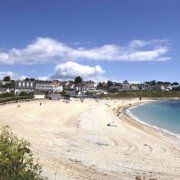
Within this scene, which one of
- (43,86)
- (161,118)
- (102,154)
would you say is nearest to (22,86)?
(43,86)

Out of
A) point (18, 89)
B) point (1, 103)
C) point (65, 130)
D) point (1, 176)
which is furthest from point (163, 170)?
point (18, 89)

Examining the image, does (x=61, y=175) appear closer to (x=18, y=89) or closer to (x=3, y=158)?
(x=3, y=158)

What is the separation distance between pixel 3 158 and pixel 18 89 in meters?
151

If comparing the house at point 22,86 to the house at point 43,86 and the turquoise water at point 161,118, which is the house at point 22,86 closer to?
the house at point 43,86

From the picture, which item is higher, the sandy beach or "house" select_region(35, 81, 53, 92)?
"house" select_region(35, 81, 53, 92)

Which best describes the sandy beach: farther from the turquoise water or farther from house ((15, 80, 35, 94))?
house ((15, 80, 35, 94))

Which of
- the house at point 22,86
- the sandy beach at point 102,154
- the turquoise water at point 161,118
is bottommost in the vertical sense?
the turquoise water at point 161,118

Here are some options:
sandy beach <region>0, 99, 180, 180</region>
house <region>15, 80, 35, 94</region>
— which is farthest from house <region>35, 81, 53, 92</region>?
sandy beach <region>0, 99, 180, 180</region>

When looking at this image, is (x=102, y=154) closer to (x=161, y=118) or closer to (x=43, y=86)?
(x=161, y=118)

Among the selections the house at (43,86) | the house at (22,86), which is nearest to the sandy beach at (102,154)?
the house at (22,86)

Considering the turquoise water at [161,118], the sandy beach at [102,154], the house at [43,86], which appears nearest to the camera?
the sandy beach at [102,154]

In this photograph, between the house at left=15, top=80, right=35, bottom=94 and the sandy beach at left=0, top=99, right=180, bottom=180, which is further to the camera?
the house at left=15, top=80, right=35, bottom=94

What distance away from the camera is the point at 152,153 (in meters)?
→ 27.3

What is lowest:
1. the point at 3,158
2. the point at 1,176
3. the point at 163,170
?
the point at 163,170
